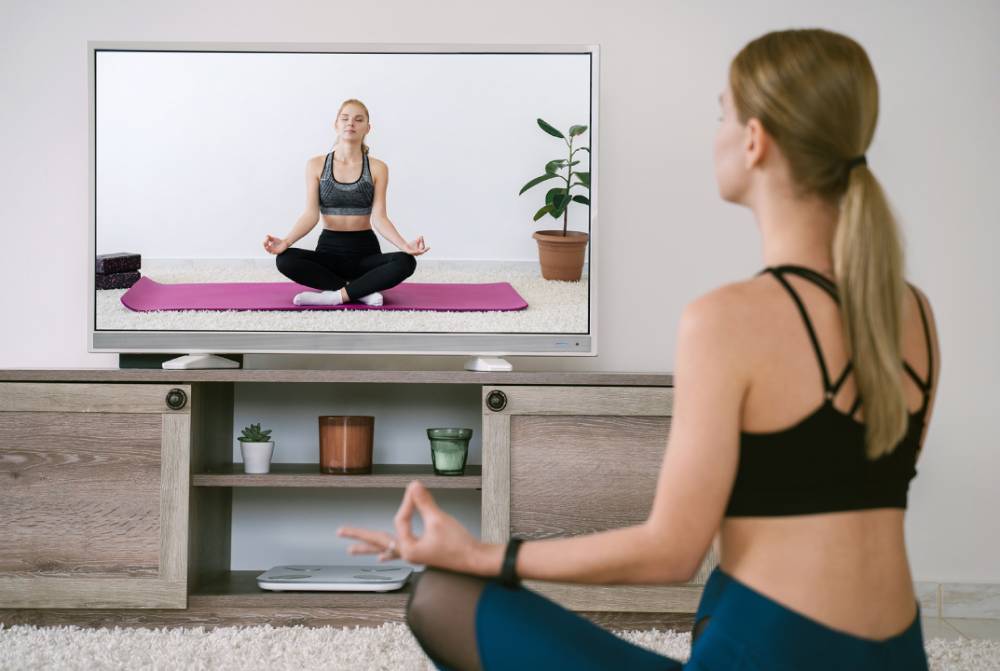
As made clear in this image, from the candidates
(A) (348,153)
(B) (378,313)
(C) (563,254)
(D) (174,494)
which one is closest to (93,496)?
(D) (174,494)

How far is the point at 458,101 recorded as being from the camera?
2889 millimetres

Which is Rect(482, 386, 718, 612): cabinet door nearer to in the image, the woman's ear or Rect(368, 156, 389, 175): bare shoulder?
Rect(368, 156, 389, 175): bare shoulder

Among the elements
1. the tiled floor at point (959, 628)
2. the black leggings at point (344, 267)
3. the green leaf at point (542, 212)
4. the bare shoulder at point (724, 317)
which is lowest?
the tiled floor at point (959, 628)

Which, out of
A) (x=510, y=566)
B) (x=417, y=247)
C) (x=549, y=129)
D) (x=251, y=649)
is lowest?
(x=251, y=649)

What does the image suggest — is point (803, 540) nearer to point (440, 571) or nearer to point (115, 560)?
point (440, 571)

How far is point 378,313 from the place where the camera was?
113 inches

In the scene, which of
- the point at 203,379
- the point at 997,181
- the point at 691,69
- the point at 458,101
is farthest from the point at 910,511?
the point at 203,379

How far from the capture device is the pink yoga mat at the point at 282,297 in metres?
2.88

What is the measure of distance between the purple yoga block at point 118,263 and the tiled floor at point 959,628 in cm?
256

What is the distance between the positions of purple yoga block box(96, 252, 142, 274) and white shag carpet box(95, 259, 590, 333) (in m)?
0.02

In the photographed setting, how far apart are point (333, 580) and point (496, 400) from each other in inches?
27.4

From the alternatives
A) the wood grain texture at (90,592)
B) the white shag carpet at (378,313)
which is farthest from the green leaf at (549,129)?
the wood grain texture at (90,592)

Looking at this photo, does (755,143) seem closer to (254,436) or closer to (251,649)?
(251,649)

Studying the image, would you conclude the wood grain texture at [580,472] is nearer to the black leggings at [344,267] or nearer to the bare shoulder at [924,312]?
the black leggings at [344,267]
